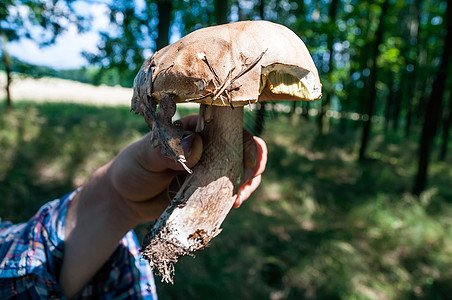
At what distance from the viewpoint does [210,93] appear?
885 millimetres

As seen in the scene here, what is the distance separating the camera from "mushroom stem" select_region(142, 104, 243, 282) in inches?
39.1

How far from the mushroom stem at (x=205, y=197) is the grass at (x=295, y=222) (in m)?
0.84

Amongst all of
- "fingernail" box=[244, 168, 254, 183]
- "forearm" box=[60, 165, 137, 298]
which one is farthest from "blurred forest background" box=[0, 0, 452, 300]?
"forearm" box=[60, 165, 137, 298]

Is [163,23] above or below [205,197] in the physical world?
above

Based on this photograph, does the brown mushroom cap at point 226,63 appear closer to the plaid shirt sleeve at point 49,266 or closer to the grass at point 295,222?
the plaid shirt sleeve at point 49,266

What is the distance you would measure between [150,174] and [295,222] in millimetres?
4026

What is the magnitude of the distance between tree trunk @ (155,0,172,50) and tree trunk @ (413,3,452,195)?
583 centimetres

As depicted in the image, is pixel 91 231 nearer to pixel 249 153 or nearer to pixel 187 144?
pixel 187 144

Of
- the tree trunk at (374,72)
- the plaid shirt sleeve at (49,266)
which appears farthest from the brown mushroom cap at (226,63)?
the tree trunk at (374,72)

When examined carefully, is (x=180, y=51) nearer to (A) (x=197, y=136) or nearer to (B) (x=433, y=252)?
(A) (x=197, y=136)

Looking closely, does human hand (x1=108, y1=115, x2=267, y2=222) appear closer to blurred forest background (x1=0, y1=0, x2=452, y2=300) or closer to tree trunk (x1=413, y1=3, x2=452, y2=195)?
blurred forest background (x1=0, y1=0, x2=452, y2=300)

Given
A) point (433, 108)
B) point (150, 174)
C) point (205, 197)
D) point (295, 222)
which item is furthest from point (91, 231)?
point (433, 108)

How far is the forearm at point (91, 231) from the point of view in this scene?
4.58 feet

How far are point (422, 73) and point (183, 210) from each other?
650 inches
